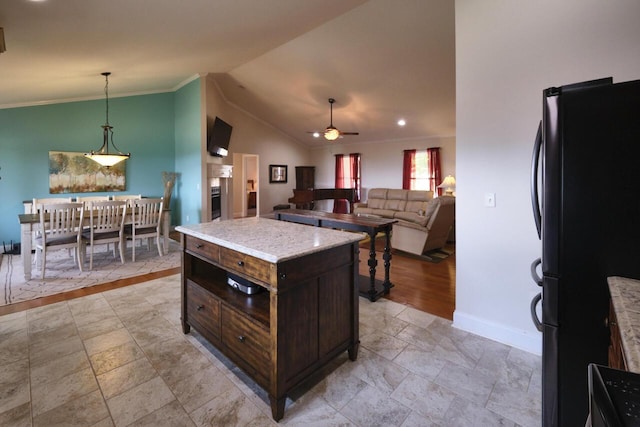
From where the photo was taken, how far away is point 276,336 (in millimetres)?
1594

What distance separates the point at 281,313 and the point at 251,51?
16.0ft

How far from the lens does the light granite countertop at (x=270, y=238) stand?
1.67m

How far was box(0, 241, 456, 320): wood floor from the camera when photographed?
3094 mm

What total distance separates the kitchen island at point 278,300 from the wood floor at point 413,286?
1341 millimetres

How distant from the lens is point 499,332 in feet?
8.00

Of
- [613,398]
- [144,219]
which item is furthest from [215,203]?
[613,398]

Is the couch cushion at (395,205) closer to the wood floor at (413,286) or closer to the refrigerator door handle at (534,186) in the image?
the wood floor at (413,286)

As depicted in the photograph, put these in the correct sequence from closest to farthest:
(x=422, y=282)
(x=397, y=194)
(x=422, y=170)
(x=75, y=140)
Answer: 1. (x=422, y=282)
2. (x=75, y=140)
3. (x=397, y=194)
4. (x=422, y=170)

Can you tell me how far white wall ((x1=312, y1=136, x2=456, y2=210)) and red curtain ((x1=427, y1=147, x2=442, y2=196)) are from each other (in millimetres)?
128

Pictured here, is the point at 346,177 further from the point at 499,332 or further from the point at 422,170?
the point at 499,332

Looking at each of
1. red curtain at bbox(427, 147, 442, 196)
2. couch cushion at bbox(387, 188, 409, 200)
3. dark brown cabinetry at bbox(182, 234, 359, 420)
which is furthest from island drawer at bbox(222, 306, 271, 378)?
red curtain at bbox(427, 147, 442, 196)

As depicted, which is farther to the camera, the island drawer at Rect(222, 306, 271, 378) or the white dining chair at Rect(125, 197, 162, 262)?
the white dining chair at Rect(125, 197, 162, 262)

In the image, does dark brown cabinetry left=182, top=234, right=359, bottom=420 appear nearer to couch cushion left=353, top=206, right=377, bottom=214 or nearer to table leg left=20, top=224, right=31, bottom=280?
table leg left=20, top=224, right=31, bottom=280

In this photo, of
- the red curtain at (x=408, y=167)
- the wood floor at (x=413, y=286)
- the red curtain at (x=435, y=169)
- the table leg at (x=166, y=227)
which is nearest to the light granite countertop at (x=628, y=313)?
the wood floor at (x=413, y=286)
